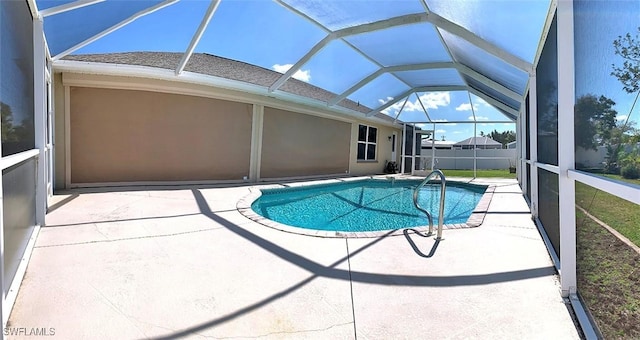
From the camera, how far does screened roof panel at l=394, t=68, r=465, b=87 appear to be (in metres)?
10.8

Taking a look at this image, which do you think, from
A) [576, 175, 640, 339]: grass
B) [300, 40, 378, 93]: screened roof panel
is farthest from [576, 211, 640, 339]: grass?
[300, 40, 378, 93]: screened roof panel

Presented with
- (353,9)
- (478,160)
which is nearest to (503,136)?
(478,160)

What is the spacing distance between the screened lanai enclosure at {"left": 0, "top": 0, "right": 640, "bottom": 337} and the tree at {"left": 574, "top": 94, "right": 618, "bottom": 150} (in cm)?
2

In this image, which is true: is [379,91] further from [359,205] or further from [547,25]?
[547,25]

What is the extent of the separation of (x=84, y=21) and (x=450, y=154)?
90.3 ft

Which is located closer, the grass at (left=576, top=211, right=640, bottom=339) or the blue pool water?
the grass at (left=576, top=211, right=640, bottom=339)

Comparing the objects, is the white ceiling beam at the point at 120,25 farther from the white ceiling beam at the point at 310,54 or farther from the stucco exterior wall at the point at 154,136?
the white ceiling beam at the point at 310,54

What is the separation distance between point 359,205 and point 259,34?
507 centimetres

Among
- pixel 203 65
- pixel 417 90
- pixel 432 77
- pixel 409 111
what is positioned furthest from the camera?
pixel 409 111

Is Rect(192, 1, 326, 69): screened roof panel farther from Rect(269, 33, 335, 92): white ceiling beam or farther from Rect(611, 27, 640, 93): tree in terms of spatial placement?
Rect(611, 27, 640, 93): tree

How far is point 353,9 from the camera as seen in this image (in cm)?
649

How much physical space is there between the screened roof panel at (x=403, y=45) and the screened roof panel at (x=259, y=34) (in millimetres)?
1298

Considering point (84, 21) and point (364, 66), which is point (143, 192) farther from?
point (364, 66)

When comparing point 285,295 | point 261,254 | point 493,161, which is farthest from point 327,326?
point 493,161
